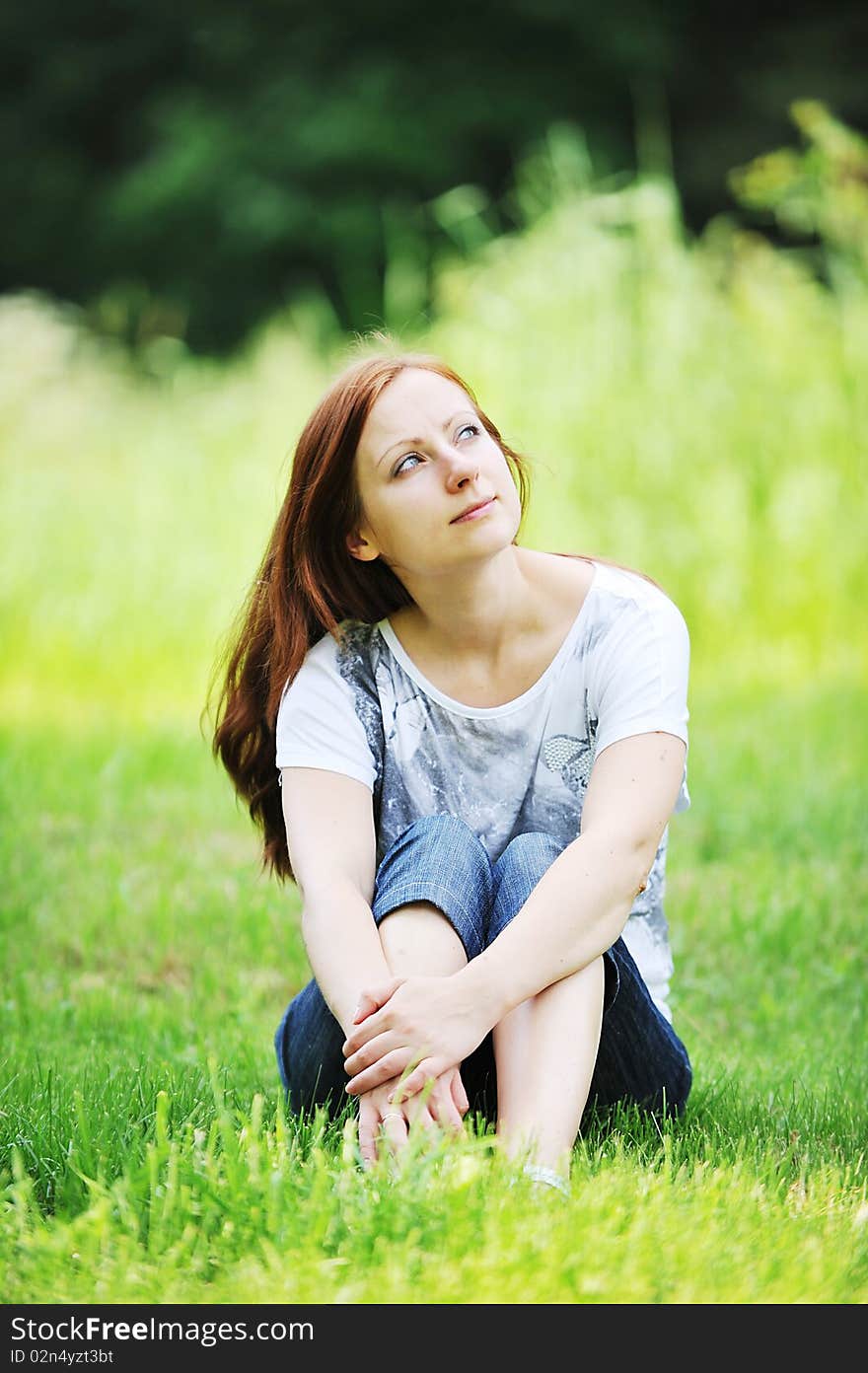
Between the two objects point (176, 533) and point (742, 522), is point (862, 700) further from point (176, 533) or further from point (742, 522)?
point (176, 533)

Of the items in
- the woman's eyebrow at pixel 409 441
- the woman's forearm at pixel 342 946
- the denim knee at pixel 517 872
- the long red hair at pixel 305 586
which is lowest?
the woman's forearm at pixel 342 946

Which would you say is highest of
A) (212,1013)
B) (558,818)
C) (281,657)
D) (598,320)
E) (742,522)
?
(598,320)

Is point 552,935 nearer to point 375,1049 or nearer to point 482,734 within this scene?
point 375,1049

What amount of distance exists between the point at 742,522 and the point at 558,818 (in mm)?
3677

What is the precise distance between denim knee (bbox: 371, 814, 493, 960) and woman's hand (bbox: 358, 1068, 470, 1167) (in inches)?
9.6

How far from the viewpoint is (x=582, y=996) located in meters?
2.13

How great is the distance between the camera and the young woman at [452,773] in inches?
81.7

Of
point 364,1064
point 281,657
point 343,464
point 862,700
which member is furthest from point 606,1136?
point 862,700

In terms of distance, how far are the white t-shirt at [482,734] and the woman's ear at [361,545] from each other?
0.48ft

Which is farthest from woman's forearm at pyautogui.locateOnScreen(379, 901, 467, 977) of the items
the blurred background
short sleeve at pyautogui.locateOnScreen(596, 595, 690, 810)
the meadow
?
the blurred background

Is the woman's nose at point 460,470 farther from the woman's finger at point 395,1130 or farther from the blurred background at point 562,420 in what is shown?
the woman's finger at point 395,1130

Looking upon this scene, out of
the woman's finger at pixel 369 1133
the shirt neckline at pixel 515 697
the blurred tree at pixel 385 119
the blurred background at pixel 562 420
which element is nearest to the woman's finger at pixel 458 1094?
the woman's finger at pixel 369 1133

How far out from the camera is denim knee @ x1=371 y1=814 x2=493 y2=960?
86.5 inches
